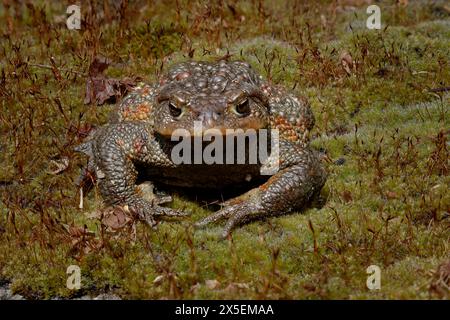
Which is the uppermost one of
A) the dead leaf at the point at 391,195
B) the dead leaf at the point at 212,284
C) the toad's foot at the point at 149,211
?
the dead leaf at the point at 391,195

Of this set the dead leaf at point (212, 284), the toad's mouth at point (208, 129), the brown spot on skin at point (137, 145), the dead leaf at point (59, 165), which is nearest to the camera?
the dead leaf at point (212, 284)

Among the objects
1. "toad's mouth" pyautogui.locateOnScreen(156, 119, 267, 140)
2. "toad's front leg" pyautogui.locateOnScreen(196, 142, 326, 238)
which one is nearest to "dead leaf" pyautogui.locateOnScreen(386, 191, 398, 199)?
"toad's front leg" pyautogui.locateOnScreen(196, 142, 326, 238)

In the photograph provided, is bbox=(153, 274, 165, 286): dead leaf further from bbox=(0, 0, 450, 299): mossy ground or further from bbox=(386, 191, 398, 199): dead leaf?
bbox=(386, 191, 398, 199): dead leaf

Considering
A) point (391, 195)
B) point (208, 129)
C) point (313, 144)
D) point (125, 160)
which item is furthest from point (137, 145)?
point (391, 195)

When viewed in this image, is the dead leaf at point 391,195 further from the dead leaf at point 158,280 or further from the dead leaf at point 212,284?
the dead leaf at point 158,280

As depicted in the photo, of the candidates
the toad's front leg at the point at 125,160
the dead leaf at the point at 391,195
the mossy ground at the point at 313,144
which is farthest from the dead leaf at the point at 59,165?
the dead leaf at the point at 391,195
